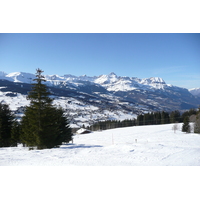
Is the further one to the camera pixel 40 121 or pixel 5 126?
pixel 5 126

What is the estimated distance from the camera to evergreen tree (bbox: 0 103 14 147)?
81.2ft

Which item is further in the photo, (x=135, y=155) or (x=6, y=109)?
(x=6, y=109)

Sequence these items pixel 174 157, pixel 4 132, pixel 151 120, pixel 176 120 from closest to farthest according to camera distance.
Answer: pixel 174 157 < pixel 4 132 < pixel 176 120 < pixel 151 120

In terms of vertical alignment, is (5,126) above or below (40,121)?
below

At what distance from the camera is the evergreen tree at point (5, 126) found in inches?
974

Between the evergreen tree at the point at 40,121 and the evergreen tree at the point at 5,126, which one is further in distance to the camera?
the evergreen tree at the point at 5,126

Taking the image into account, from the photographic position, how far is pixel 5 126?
2541cm

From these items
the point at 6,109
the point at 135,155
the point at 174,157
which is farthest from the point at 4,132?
the point at 174,157

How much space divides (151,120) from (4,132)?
267 ft

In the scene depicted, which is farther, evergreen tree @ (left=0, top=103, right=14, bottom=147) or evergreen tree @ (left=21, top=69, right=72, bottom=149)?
evergreen tree @ (left=0, top=103, right=14, bottom=147)

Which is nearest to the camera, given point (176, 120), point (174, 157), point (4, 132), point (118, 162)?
point (118, 162)

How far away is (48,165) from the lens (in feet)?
30.2

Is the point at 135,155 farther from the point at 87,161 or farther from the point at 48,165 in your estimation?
the point at 48,165

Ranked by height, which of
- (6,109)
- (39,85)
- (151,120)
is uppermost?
(39,85)
